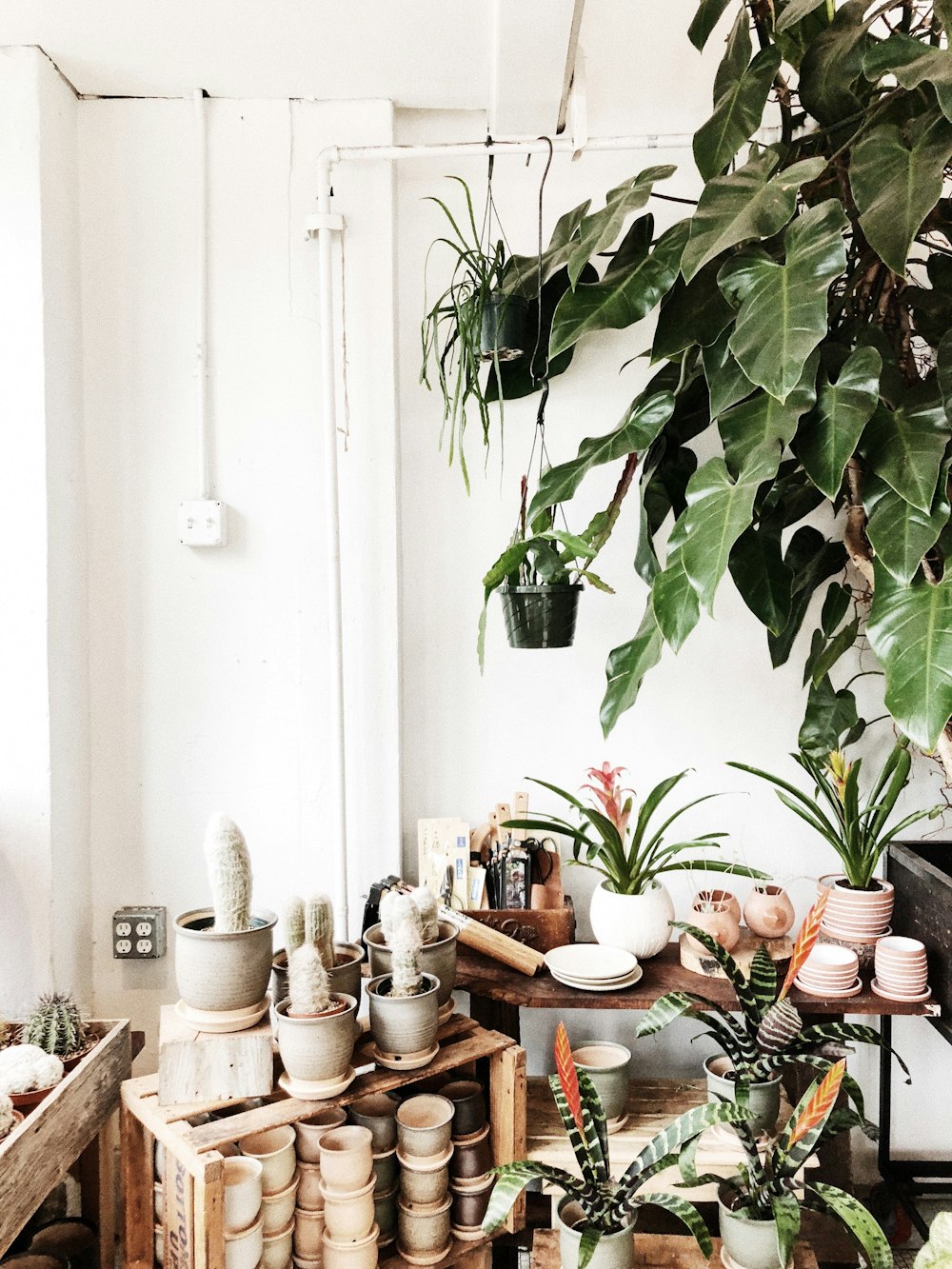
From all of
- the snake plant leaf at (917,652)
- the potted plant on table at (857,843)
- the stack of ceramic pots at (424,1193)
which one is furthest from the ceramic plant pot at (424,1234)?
the snake plant leaf at (917,652)

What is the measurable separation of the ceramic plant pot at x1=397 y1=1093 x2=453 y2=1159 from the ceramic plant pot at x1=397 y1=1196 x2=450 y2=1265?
9cm

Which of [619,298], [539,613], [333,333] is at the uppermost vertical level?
[333,333]

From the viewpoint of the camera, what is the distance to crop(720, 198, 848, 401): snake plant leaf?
127 centimetres

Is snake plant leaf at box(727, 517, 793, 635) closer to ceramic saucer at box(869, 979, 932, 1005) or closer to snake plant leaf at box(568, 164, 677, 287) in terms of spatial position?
snake plant leaf at box(568, 164, 677, 287)

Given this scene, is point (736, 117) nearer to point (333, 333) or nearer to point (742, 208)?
point (742, 208)

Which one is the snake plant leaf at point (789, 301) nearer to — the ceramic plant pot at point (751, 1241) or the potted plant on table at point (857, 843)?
the potted plant on table at point (857, 843)

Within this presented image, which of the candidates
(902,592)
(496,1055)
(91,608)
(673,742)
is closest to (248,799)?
(91,608)

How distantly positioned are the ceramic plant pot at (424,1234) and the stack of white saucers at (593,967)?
0.43 meters

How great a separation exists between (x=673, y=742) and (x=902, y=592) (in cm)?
95

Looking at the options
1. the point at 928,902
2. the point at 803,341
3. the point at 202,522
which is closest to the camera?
the point at 803,341

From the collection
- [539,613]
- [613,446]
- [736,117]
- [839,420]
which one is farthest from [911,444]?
[539,613]

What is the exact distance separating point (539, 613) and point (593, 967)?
26.8 inches

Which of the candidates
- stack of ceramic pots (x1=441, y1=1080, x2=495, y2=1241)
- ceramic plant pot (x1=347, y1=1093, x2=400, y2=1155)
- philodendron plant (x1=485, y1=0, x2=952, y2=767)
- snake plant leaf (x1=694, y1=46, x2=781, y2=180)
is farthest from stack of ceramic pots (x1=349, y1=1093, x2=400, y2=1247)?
snake plant leaf (x1=694, y1=46, x2=781, y2=180)

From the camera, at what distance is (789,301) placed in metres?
1.32
